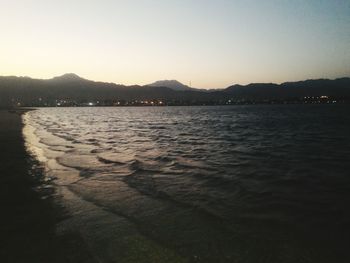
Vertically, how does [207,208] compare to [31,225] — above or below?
below

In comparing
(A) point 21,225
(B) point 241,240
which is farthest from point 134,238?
(A) point 21,225

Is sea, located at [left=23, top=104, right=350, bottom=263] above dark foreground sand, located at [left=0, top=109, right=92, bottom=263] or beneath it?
beneath

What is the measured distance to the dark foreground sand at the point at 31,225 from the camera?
648 centimetres

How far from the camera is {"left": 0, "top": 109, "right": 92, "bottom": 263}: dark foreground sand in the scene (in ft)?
21.3

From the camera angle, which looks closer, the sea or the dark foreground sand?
the dark foreground sand

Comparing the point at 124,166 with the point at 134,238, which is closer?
the point at 134,238

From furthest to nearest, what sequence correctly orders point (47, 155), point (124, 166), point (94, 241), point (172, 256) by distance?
point (47, 155)
point (124, 166)
point (94, 241)
point (172, 256)

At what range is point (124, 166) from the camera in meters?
16.6

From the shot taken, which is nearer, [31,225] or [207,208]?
[31,225]

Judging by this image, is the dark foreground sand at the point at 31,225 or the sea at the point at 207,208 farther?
the sea at the point at 207,208

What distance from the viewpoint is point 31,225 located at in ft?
26.4

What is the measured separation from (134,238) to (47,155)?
14757mm

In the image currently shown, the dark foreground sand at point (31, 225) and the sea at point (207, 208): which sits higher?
the dark foreground sand at point (31, 225)

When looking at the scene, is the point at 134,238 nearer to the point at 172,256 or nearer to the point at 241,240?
the point at 172,256
